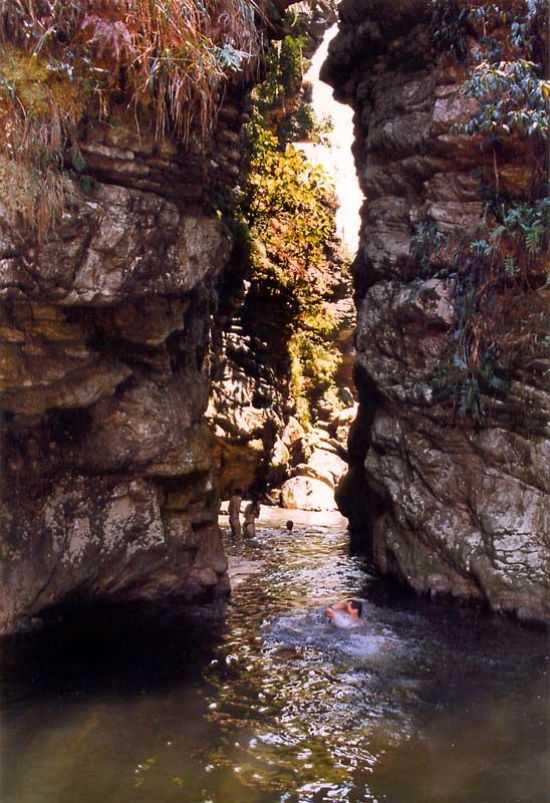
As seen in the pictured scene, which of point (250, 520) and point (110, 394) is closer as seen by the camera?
point (110, 394)

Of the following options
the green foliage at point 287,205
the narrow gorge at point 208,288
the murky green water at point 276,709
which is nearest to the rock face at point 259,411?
the green foliage at point 287,205

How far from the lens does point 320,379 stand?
22188 millimetres

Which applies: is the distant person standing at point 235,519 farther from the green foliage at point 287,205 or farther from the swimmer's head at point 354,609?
the swimmer's head at point 354,609

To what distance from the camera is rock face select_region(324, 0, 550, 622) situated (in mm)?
9977

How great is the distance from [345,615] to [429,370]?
3676 mm

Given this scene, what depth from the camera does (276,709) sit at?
23.3 ft

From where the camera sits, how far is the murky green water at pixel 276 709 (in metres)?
5.76

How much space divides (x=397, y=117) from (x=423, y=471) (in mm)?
5438

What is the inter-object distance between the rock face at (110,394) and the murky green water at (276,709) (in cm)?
79

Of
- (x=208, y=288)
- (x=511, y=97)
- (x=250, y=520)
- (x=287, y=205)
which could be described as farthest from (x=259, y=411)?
(x=511, y=97)

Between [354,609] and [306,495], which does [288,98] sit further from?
[354,609]

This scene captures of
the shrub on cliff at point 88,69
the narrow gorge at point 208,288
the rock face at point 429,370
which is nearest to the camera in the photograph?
the shrub on cliff at point 88,69

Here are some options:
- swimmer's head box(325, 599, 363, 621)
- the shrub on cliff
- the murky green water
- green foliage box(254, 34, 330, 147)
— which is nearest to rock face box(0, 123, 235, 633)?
the shrub on cliff

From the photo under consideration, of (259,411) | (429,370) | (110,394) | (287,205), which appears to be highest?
(287,205)
